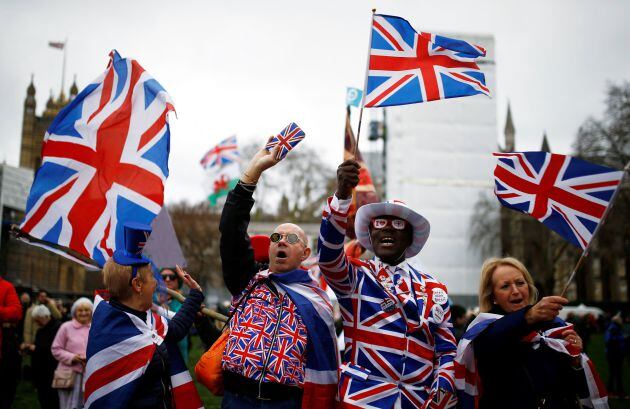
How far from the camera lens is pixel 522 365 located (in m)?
3.79

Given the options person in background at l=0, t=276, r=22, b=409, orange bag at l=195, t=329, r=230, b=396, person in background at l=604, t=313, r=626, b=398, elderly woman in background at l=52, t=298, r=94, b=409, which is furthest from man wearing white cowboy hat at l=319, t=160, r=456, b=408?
person in background at l=604, t=313, r=626, b=398

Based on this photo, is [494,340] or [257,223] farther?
[257,223]

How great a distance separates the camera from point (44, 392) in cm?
845

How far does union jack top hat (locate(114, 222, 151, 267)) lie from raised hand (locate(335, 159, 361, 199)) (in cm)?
145

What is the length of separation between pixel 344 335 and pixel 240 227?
938 millimetres

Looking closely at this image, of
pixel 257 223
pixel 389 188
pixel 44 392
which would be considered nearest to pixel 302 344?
pixel 44 392

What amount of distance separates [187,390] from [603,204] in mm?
3113

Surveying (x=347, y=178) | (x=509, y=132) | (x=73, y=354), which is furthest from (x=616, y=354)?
(x=509, y=132)

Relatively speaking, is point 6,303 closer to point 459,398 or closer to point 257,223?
point 459,398

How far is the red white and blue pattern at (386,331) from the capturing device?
3658 mm

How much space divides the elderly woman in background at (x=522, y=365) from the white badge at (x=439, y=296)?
0.24 meters

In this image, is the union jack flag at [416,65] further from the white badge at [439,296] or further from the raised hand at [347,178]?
the white badge at [439,296]

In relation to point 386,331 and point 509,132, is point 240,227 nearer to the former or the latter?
point 386,331

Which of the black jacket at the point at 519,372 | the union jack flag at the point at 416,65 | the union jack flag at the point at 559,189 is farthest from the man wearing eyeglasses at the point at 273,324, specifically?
the union jack flag at the point at 559,189
